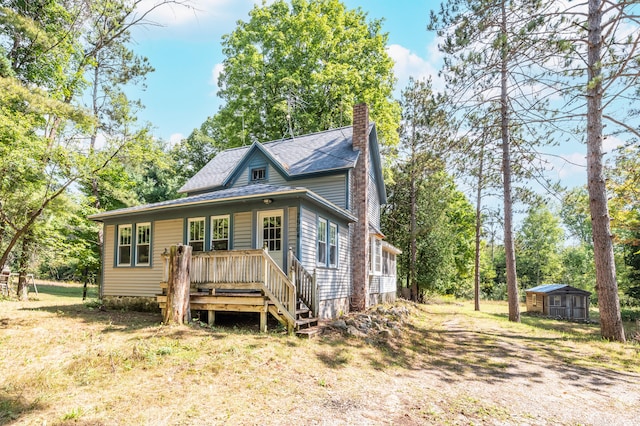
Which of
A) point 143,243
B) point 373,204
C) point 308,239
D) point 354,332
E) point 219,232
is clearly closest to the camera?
point 354,332

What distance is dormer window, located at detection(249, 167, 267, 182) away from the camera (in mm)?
15960

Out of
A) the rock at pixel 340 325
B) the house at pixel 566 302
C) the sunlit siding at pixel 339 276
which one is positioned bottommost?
the house at pixel 566 302

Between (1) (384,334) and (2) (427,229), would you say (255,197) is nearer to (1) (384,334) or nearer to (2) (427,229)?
(1) (384,334)

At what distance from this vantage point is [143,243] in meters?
13.9

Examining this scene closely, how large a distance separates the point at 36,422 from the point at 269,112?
24.5m

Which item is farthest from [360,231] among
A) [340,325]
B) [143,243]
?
[143,243]

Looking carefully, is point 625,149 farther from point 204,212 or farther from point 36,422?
point 36,422

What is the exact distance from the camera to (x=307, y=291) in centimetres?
1058

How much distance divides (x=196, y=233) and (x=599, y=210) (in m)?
12.9

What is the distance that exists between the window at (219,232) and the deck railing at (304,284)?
3.07 m

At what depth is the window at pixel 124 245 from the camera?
14.2 meters

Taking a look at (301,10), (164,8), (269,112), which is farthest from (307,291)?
(301,10)

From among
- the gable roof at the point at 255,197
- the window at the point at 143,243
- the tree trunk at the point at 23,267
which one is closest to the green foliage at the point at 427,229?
the gable roof at the point at 255,197

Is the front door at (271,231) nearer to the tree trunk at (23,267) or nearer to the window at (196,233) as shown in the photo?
the window at (196,233)
